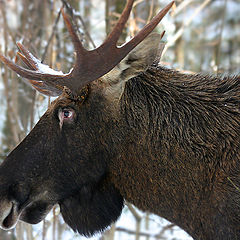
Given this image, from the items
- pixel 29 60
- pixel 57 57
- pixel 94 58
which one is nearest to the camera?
pixel 94 58

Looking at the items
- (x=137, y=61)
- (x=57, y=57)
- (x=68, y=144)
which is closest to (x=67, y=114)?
(x=68, y=144)

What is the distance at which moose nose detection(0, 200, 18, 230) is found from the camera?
9.40 ft

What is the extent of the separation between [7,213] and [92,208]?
0.57 meters

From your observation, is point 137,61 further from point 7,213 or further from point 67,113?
point 7,213

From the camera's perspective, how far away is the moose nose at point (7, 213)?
9.40 feet

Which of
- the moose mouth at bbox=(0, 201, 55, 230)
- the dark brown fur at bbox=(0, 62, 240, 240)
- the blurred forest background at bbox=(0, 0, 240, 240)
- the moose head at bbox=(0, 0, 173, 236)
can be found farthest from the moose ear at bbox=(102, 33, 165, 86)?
the blurred forest background at bbox=(0, 0, 240, 240)

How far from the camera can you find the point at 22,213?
305 cm

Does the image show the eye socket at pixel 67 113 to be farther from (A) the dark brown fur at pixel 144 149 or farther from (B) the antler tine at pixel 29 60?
(B) the antler tine at pixel 29 60

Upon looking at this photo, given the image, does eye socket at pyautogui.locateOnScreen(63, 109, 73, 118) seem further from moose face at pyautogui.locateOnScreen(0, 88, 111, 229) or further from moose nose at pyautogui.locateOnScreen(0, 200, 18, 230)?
moose nose at pyautogui.locateOnScreen(0, 200, 18, 230)

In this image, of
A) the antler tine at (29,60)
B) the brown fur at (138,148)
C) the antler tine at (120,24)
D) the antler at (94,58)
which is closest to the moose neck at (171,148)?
the brown fur at (138,148)

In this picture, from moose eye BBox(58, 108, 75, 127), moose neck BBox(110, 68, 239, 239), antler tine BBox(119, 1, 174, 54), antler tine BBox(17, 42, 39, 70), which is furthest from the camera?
antler tine BBox(17, 42, 39, 70)

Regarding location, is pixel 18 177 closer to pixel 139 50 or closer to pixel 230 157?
pixel 139 50

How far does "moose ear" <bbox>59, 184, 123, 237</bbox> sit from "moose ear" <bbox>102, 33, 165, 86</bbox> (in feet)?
2.35

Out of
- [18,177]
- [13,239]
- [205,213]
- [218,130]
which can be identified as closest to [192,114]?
[218,130]
